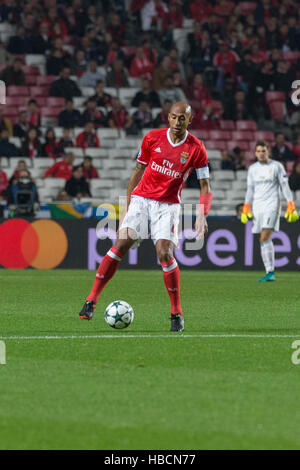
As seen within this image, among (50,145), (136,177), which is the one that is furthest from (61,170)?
(136,177)

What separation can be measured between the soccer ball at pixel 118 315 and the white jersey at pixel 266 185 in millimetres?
7371

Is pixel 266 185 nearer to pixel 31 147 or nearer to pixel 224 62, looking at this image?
pixel 31 147

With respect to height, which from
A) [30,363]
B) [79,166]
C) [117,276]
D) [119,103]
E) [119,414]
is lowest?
[119,414]

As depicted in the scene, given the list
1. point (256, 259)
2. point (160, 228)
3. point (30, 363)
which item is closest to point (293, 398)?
point (30, 363)

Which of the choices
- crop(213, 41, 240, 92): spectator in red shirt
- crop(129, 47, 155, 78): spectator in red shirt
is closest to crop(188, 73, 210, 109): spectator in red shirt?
crop(213, 41, 240, 92): spectator in red shirt

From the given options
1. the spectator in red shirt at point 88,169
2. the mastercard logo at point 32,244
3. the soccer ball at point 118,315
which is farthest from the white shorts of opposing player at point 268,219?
the soccer ball at point 118,315

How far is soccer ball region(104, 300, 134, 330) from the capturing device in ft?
27.0

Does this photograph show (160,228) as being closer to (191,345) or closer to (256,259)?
(191,345)

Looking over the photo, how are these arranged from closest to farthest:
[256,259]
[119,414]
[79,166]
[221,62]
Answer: [119,414] < [256,259] < [79,166] < [221,62]

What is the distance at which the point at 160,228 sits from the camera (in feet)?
27.5

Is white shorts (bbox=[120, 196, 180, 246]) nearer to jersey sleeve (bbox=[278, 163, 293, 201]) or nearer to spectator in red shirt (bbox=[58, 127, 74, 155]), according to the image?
jersey sleeve (bbox=[278, 163, 293, 201])

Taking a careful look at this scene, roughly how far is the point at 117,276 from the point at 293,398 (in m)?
10.5

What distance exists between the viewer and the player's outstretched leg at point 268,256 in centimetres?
1503

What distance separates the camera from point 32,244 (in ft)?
56.5
